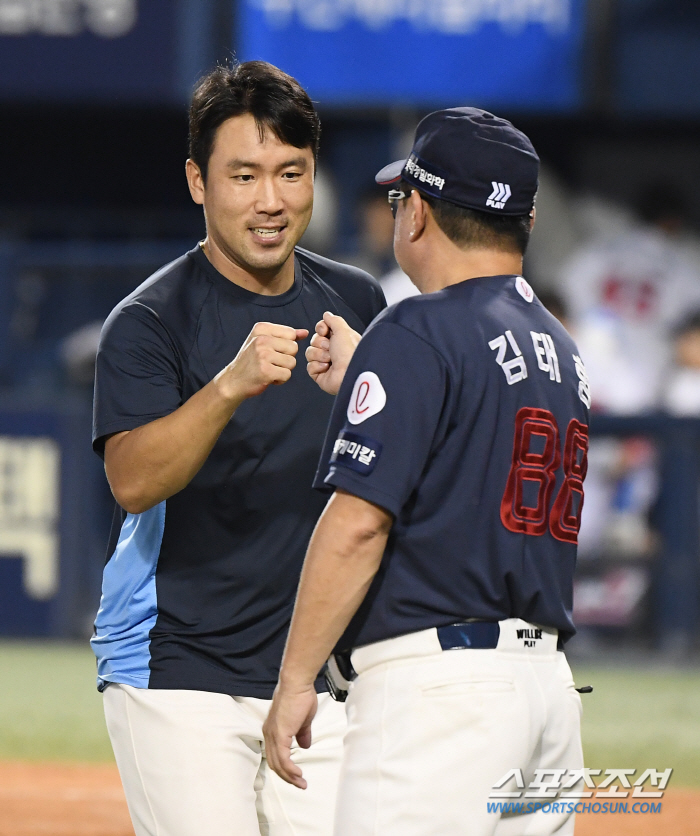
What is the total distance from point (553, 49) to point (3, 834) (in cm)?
845

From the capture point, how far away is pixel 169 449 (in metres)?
2.79

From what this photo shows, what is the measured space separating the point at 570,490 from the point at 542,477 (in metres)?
0.10

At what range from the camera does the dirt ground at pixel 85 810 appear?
209 inches

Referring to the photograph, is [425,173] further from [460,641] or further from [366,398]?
[460,641]

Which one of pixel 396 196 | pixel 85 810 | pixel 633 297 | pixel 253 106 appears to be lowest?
pixel 85 810

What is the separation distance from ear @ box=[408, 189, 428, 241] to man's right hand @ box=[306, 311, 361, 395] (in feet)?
1.15

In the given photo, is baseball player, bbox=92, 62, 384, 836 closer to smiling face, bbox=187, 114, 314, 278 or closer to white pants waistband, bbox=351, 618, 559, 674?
smiling face, bbox=187, 114, 314, 278

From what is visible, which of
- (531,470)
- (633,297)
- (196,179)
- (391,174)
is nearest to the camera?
(531,470)

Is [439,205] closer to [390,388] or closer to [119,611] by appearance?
[390,388]

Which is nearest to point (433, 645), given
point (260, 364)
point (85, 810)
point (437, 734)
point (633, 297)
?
point (437, 734)

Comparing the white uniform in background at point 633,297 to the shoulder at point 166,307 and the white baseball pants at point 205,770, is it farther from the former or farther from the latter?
the white baseball pants at point 205,770

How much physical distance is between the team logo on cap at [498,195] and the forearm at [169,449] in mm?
635

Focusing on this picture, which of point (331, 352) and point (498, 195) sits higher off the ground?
point (498, 195)

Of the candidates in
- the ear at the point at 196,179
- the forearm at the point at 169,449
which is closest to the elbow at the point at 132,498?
the forearm at the point at 169,449
